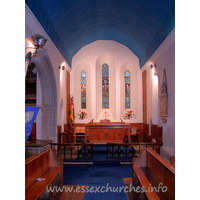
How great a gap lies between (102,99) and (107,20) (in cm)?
506

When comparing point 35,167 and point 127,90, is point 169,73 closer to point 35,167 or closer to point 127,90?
point 35,167

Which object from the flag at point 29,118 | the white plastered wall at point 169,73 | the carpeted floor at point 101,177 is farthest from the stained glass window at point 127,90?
the flag at point 29,118

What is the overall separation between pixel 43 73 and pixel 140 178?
209 inches

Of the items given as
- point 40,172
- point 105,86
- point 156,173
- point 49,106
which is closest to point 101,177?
point 40,172

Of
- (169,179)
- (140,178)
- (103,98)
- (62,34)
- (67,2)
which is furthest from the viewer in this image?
(103,98)

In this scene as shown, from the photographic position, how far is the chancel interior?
4.13 m

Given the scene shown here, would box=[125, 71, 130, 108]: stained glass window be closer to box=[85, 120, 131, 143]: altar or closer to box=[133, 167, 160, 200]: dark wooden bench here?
box=[85, 120, 131, 143]: altar

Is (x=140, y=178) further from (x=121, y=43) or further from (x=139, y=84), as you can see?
(x=121, y=43)

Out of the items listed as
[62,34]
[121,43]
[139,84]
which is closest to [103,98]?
[139,84]

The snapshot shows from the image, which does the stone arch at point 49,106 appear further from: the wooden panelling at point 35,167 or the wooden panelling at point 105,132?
the wooden panelling at point 35,167

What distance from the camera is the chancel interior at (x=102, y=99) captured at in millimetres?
4133

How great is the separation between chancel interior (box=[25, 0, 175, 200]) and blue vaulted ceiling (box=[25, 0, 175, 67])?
0.13 feet

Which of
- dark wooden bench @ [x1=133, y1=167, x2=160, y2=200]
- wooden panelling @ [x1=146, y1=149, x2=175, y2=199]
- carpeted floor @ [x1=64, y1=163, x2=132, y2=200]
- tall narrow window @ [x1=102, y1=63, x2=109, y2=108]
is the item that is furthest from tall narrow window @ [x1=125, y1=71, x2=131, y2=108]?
wooden panelling @ [x1=146, y1=149, x2=175, y2=199]

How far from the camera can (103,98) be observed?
12703 millimetres
